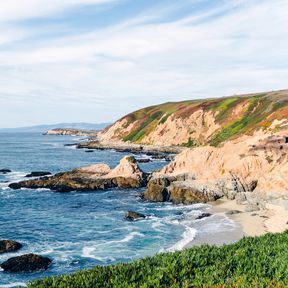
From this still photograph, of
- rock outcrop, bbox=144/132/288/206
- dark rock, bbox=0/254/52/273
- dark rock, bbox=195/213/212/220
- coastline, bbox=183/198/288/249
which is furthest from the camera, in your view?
rock outcrop, bbox=144/132/288/206

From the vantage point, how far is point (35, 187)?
226 ft

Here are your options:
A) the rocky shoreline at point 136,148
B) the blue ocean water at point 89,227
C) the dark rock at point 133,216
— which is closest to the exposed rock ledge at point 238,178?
the blue ocean water at point 89,227

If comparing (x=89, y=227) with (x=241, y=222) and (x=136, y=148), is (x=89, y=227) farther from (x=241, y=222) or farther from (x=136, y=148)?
(x=136, y=148)

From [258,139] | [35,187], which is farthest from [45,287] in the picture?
[35,187]

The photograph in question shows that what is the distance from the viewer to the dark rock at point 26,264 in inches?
1254

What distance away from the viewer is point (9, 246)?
36594mm

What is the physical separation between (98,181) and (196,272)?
49340 mm

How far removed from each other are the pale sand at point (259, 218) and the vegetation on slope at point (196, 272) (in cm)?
1686

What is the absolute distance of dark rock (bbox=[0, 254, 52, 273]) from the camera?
31.8m

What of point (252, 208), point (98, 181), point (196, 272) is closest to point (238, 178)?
point (252, 208)

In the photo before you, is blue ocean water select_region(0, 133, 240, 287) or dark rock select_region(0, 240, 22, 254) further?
dark rock select_region(0, 240, 22, 254)

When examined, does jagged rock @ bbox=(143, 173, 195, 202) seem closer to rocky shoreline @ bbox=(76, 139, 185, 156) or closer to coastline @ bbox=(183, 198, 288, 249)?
coastline @ bbox=(183, 198, 288, 249)

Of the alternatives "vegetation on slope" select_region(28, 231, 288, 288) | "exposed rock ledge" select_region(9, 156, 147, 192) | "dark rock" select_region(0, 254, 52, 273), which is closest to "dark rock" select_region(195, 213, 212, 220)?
"dark rock" select_region(0, 254, 52, 273)

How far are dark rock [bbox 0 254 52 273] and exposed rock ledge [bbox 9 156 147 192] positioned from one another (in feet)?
108
